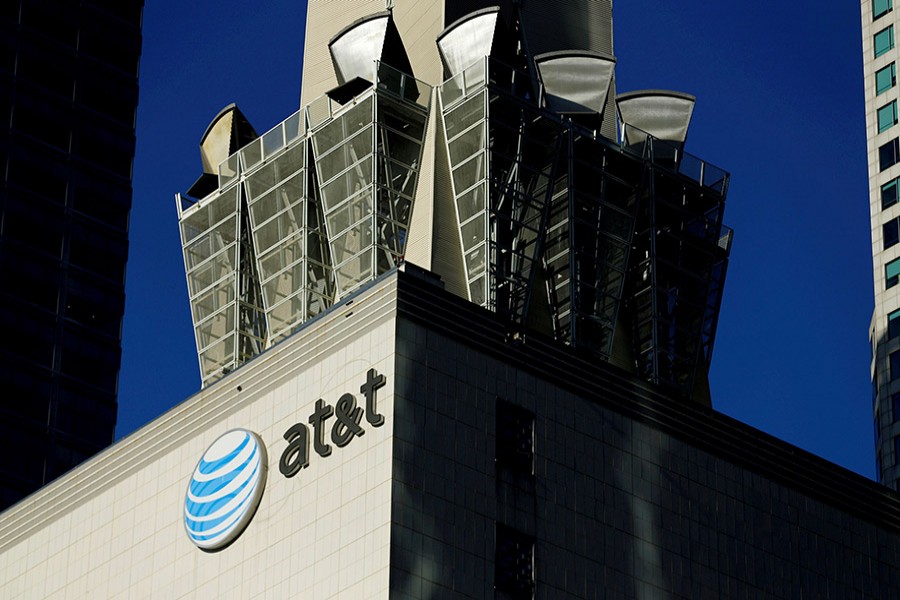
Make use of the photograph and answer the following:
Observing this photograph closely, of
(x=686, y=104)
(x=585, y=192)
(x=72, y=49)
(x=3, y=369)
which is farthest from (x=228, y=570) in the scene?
(x=72, y=49)

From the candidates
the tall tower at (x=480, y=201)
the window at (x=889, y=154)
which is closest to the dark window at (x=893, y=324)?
the window at (x=889, y=154)

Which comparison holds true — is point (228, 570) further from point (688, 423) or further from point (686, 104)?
point (686, 104)

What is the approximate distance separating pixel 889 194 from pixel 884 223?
1782 millimetres

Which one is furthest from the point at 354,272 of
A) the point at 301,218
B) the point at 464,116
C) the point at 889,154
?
the point at 889,154

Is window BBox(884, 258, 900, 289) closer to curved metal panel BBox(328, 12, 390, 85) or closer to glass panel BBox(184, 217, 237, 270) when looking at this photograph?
curved metal panel BBox(328, 12, 390, 85)

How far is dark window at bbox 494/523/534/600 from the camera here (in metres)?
71.5

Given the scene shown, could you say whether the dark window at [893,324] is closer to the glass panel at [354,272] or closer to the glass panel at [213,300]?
the glass panel at [354,272]

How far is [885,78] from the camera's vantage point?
5108 inches

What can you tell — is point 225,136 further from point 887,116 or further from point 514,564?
point 887,116

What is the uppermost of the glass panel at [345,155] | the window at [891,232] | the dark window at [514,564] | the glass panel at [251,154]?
the window at [891,232]

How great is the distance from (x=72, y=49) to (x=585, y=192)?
92.4 metres

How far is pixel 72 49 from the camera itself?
6826 inches

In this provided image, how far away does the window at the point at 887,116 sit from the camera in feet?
419

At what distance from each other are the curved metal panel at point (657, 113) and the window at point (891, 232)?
3403 centimetres
